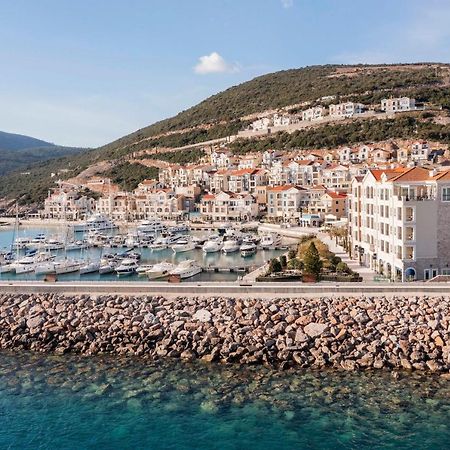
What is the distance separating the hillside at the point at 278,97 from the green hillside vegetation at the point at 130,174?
1130 centimetres

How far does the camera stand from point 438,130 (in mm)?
93750

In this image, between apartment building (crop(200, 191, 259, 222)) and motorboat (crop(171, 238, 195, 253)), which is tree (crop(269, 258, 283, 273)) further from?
apartment building (crop(200, 191, 259, 222))

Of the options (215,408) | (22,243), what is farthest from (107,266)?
(215,408)

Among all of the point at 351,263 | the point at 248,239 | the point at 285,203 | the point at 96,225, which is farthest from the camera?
the point at 96,225

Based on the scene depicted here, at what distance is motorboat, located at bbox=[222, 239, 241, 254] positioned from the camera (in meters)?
54.4

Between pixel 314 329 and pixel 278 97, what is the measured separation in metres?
129

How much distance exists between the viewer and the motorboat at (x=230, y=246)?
178 ft

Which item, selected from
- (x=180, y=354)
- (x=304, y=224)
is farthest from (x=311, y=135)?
(x=180, y=354)

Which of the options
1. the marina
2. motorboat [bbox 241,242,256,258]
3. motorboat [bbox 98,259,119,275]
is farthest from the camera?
motorboat [bbox 241,242,256,258]

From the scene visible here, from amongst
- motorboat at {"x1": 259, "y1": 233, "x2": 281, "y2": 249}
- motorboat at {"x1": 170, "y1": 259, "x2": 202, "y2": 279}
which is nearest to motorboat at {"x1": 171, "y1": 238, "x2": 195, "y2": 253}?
motorboat at {"x1": 259, "y1": 233, "x2": 281, "y2": 249}

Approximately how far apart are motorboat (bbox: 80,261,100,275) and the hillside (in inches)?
2767

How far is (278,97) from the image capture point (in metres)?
145

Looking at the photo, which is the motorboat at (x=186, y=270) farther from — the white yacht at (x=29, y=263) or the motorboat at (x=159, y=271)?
the white yacht at (x=29, y=263)

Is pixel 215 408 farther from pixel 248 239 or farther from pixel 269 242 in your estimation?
pixel 248 239
